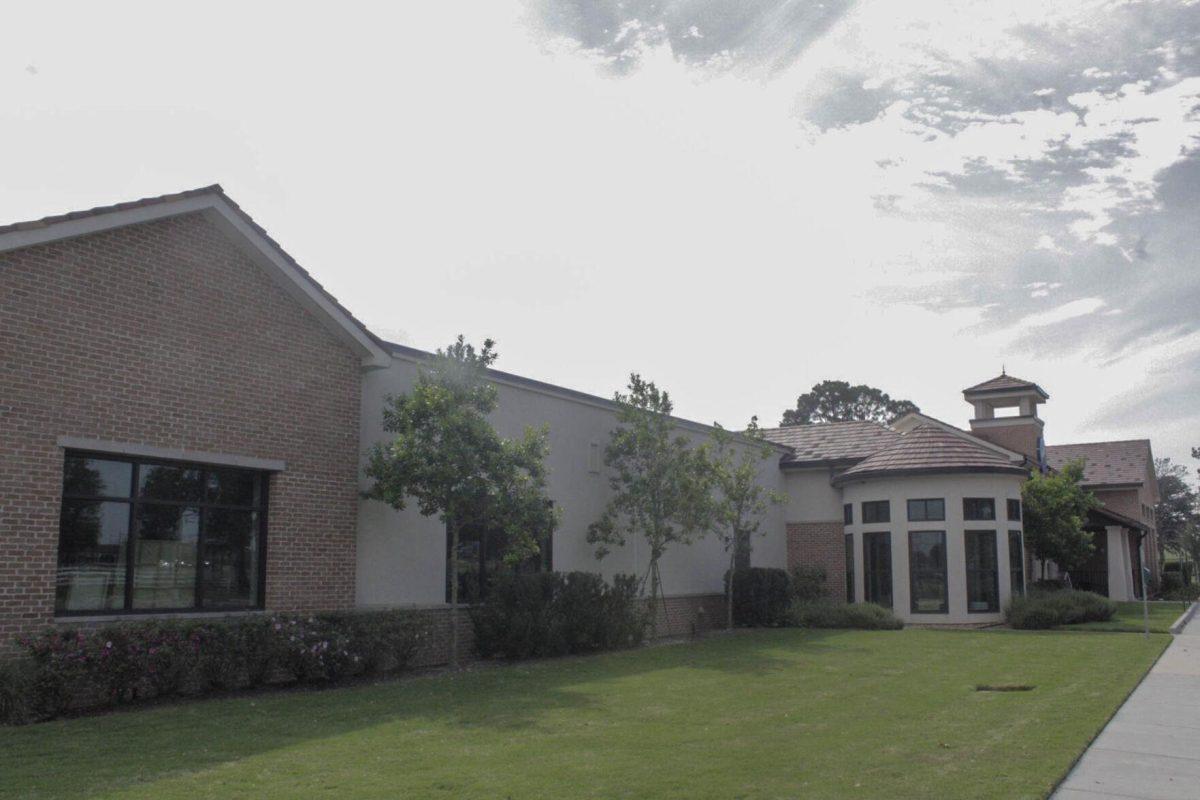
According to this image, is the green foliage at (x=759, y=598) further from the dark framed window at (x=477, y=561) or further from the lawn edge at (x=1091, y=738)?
the lawn edge at (x=1091, y=738)

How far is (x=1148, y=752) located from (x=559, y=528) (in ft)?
42.2

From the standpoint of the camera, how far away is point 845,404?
84.1 m

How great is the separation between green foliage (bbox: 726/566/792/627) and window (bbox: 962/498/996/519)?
4.85m

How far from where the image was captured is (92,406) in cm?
1220

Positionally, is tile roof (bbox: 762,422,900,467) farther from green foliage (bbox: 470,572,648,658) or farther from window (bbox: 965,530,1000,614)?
green foliage (bbox: 470,572,648,658)

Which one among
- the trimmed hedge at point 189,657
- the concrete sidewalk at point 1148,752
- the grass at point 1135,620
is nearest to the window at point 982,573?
the grass at point 1135,620

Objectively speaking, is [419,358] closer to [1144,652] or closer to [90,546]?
[90,546]

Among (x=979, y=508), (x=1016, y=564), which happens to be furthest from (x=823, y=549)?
(x=1016, y=564)

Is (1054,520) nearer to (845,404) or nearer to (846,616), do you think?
(846,616)

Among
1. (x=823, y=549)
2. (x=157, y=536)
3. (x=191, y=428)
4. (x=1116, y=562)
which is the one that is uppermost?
(x=191, y=428)

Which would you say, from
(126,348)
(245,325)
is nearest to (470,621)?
(245,325)

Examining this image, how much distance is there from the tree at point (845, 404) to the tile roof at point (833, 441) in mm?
53038

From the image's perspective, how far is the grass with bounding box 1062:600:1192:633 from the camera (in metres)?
22.9

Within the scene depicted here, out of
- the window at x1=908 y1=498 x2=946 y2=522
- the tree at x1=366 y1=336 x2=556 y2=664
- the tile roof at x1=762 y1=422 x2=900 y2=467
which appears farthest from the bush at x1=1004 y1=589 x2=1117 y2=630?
the tree at x1=366 y1=336 x2=556 y2=664
